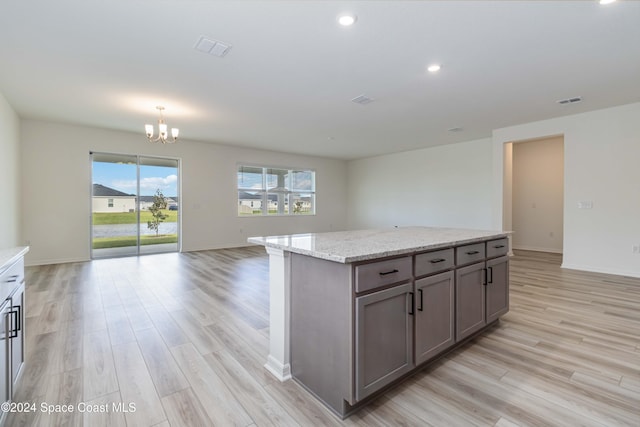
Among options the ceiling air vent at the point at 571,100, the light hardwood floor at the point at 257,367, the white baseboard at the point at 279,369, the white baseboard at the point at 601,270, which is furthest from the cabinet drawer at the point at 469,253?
the white baseboard at the point at 601,270

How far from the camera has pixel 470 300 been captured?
91.0 inches

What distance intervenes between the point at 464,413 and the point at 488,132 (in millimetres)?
6196

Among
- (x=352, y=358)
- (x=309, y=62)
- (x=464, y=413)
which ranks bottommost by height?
(x=464, y=413)

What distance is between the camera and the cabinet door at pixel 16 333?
1.62m

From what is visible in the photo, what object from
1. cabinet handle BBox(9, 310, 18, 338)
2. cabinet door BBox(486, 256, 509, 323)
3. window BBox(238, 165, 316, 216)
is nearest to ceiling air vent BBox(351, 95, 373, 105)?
cabinet door BBox(486, 256, 509, 323)

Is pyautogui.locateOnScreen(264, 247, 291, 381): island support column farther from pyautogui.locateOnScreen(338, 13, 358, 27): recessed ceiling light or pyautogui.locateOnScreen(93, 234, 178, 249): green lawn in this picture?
pyautogui.locateOnScreen(93, 234, 178, 249): green lawn

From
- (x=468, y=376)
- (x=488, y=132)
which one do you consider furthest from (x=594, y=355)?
(x=488, y=132)

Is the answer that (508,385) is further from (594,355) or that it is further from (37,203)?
(37,203)

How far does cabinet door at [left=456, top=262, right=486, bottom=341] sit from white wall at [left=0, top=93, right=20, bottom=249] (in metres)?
5.91

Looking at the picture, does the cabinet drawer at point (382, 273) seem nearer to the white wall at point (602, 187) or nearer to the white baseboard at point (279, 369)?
the white baseboard at point (279, 369)

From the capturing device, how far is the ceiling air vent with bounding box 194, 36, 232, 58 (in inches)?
107

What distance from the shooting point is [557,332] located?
258cm

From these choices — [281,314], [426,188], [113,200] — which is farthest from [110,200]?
[426,188]

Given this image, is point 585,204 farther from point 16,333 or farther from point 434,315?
point 16,333
